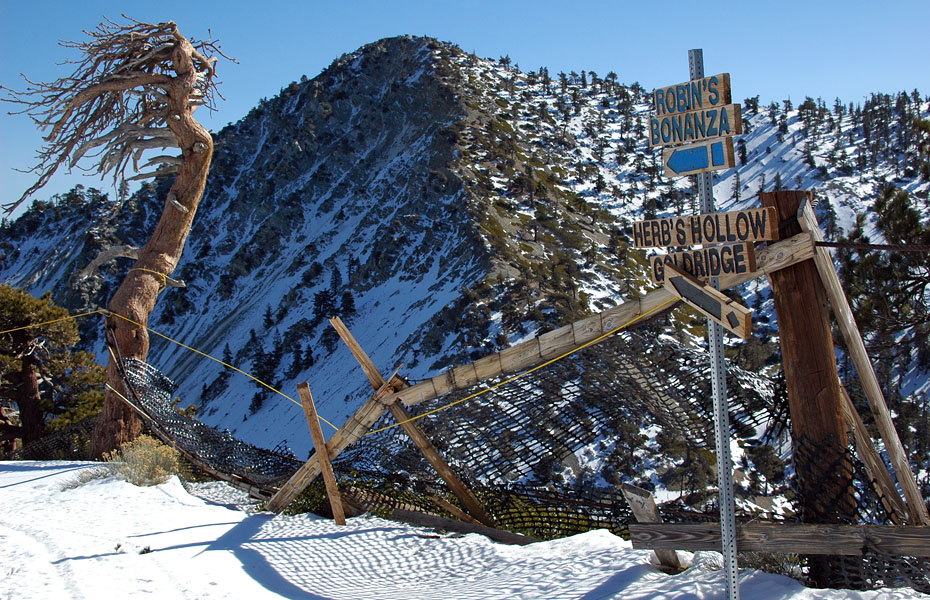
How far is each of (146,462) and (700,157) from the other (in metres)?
7.49

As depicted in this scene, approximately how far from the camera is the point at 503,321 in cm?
2794

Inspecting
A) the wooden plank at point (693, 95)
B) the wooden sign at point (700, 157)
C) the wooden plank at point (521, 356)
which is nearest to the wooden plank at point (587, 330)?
the wooden plank at point (521, 356)

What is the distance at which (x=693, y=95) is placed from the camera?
324cm

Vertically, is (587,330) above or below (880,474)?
above

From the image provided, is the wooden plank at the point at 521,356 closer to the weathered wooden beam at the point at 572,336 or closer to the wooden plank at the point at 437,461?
the weathered wooden beam at the point at 572,336

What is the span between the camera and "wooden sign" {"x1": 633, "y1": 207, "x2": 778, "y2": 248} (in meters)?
3.11

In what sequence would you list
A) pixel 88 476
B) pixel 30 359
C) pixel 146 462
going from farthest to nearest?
pixel 30 359
pixel 146 462
pixel 88 476

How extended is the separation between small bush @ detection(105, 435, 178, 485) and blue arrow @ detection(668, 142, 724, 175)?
7.13 m

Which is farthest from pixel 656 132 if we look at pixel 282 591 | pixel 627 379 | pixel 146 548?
pixel 146 548

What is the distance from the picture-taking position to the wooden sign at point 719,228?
10.2 ft

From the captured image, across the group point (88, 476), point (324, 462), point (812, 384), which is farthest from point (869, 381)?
point (88, 476)

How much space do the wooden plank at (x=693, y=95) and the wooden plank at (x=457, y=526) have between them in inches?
145

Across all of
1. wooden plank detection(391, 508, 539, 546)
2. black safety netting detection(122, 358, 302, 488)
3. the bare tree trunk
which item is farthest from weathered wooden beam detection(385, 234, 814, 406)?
the bare tree trunk

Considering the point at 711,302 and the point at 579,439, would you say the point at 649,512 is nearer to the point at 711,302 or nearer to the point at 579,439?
the point at 579,439
